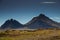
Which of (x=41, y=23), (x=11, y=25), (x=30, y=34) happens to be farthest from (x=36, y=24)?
(x=11, y=25)

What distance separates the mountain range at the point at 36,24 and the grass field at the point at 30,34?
20 centimetres

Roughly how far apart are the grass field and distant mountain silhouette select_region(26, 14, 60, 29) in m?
0.21

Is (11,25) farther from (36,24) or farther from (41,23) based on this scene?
(41,23)

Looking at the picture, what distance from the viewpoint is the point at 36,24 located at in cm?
625

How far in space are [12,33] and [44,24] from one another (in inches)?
51.7

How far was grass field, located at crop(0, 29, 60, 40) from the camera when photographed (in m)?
5.81

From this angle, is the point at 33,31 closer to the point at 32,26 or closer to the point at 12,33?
the point at 32,26

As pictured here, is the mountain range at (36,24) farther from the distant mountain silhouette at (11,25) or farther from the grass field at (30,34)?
the grass field at (30,34)

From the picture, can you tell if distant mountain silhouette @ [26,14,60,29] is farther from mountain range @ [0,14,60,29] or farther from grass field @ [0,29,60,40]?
grass field @ [0,29,60,40]

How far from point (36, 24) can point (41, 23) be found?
206 millimetres

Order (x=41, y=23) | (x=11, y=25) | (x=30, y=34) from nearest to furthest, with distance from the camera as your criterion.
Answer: (x=30, y=34), (x=41, y=23), (x=11, y=25)

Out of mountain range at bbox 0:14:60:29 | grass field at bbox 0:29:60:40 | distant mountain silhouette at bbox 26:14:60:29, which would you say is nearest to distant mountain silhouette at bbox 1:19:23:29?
mountain range at bbox 0:14:60:29

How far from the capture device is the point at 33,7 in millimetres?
6320

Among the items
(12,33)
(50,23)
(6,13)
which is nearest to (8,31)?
(12,33)
